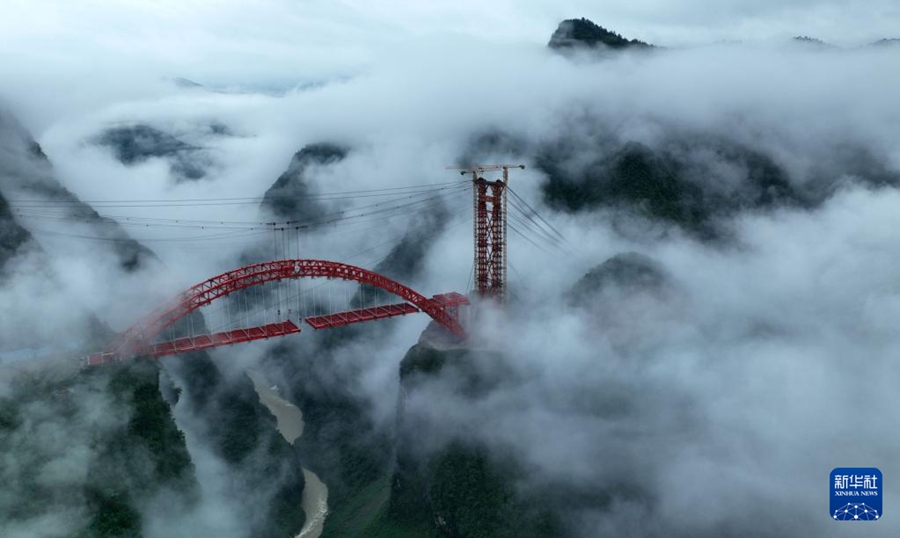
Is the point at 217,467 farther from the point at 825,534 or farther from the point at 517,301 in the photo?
the point at 825,534

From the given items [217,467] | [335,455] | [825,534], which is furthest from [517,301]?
[825,534]

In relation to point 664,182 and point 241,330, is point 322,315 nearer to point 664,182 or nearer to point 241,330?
point 241,330

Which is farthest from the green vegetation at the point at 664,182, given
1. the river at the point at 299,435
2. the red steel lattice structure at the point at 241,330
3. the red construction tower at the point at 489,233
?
the red steel lattice structure at the point at 241,330

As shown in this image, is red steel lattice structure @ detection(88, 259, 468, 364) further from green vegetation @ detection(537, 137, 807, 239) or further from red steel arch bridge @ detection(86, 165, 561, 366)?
green vegetation @ detection(537, 137, 807, 239)

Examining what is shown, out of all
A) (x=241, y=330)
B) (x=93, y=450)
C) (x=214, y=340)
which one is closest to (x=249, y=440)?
(x=241, y=330)

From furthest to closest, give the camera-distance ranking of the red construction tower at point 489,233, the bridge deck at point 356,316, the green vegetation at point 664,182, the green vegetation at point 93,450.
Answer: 1. the green vegetation at point 664,182
2. the red construction tower at point 489,233
3. the bridge deck at point 356,316
4. the green vegetation at point 93,450

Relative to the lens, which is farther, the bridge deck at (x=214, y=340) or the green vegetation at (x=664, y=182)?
the green vegetation at (x=664, y=182)

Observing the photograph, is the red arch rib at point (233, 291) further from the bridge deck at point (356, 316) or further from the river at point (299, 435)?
the river at point (299, 435)

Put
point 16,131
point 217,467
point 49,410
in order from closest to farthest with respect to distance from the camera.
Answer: point 49,410, point 217,467, point 16,131
